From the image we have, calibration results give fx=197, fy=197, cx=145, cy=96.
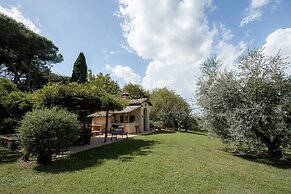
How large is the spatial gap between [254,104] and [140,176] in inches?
310

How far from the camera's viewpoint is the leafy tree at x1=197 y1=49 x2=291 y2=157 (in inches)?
432

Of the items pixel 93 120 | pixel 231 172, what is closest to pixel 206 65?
pixel 231 172

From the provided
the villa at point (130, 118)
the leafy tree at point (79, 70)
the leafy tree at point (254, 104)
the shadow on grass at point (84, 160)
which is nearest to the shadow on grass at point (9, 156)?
the shadow on grass at point (84, 160)

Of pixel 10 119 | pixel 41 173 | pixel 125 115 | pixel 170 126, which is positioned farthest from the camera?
pixel 170 126

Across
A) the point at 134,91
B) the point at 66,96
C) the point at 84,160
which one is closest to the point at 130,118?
the point at 66,96

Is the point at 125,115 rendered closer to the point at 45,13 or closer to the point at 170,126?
the point at 170,126

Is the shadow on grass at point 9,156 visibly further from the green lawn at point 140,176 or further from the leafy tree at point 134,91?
the leafy tree at point 134,91

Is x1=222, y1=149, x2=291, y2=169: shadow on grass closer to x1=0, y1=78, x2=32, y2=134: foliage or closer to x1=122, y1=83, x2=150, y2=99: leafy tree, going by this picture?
x1=0, y1=78, x2=32, y2=134: foliage

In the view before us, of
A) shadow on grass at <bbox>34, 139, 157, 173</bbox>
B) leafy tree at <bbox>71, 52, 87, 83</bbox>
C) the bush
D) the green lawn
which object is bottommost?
the green lawn

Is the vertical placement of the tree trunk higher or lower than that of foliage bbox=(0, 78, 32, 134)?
lower

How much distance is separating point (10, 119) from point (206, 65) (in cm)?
1596

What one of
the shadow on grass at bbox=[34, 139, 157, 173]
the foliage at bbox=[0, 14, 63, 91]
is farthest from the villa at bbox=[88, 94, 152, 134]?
the shadow on grass at bbox=[34, 139, 157, 173]

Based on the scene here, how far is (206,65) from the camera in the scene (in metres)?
15.7

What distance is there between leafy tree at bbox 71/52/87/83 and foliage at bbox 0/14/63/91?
2.84 m
